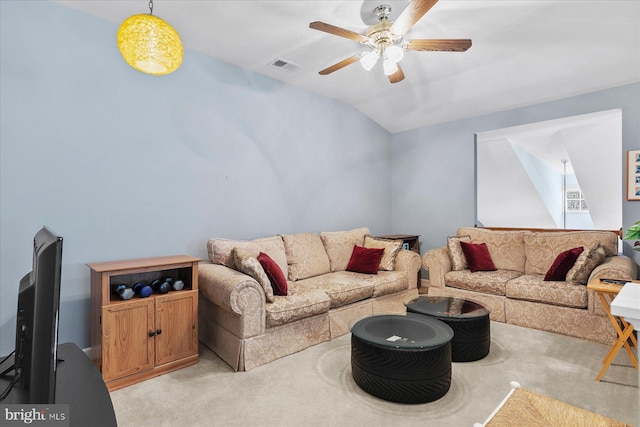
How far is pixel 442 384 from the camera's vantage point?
222 centimetres

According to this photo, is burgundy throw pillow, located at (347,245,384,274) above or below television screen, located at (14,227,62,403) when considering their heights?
below

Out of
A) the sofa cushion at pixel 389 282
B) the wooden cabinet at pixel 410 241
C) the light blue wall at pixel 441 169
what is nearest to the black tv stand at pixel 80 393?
the sofa cushion at pixel 389 282

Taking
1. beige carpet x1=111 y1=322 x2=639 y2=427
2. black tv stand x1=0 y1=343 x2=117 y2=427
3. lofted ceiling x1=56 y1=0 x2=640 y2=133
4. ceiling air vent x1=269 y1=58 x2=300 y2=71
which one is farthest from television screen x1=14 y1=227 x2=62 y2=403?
ceiling air vent x1=269 y1=58 x2=300 y2=71

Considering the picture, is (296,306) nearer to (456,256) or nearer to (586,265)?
(456,256)

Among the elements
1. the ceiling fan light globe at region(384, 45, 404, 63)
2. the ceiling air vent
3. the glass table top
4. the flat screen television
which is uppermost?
the ceiling air vent

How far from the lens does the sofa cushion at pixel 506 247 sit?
163 inches

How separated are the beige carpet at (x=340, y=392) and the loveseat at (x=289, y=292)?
0.58 ft

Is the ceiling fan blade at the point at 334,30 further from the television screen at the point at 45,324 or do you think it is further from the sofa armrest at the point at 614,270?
the sofa armrest at the point at 614,270

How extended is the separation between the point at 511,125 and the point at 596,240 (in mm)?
1720

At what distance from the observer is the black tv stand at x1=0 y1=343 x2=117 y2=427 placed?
86 cm

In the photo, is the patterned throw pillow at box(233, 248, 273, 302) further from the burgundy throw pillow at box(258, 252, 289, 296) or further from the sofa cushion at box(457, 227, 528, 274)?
the sofa cushion at box(457, 227, 528, 274)

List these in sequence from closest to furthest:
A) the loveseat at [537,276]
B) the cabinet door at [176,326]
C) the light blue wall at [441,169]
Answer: the cabinet door at [176,326]
the loveseat at [537,276]
the light blue wall at [441,169]

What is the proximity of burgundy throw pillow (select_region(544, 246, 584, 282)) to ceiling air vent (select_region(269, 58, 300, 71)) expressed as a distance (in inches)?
136

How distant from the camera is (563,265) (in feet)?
11.3
